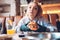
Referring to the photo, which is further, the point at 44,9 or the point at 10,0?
the point at 10,0

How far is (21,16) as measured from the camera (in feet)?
8.23

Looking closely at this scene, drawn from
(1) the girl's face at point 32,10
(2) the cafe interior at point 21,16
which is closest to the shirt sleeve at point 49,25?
(2) the cafe interior at point 21,16

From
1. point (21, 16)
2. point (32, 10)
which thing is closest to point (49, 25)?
point (32, 10)

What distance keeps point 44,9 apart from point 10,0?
638 millimetres

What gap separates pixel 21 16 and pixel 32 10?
0.21 m

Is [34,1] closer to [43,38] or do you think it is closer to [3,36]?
[43,38]

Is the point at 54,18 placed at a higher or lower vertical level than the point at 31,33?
higher

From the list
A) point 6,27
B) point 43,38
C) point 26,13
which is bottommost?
point 43,38

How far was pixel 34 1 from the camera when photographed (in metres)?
2.49

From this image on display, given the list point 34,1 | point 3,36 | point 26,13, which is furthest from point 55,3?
point 3,36

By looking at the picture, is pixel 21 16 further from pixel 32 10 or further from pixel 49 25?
pixel 49 25

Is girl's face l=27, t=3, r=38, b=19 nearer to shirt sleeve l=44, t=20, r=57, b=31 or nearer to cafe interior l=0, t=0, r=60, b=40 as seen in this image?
cafe interior l=0, t=0, r=60, b=40

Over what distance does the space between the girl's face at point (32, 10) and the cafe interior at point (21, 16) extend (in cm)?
7

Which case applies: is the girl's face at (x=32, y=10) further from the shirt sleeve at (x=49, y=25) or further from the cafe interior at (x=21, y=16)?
the shirt sleeve at (x=49, y=25)
